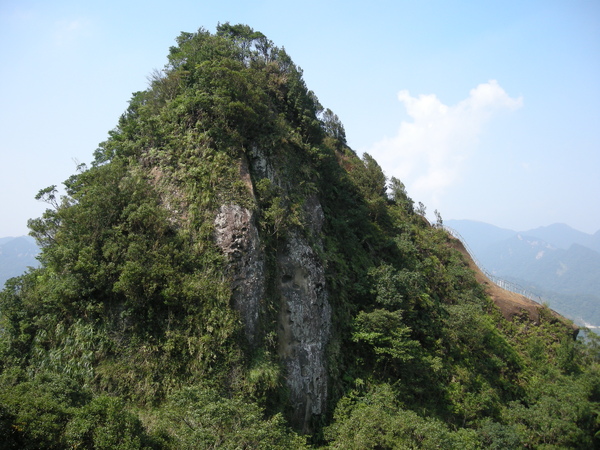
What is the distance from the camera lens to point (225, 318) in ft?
45.5

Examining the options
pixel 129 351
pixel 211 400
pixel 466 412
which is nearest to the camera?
pixel 211 400

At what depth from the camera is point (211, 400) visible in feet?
37.3

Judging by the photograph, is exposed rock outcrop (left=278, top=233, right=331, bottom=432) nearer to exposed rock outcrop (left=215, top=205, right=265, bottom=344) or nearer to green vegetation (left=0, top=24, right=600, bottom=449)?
green vegetation (left=0, top=24, right=600, bottom=449)

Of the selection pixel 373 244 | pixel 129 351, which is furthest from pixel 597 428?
pixel 129 351

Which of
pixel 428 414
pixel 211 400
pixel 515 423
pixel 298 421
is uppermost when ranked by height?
pixel 211 400

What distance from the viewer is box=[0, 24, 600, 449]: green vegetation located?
37.6 feet

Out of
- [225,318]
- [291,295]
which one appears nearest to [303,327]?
[291,295]

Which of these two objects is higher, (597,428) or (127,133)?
(127,133)

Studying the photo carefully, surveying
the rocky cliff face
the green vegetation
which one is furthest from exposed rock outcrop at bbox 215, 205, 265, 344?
the green vegetation

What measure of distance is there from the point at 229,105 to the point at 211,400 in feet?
42.3

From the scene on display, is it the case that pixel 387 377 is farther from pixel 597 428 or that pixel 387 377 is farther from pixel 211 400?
pixel 597 428

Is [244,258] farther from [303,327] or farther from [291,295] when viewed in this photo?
[303,327]

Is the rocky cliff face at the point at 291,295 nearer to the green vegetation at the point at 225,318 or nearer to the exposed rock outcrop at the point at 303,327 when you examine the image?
the exposed rock outcrop at the point at 303,327

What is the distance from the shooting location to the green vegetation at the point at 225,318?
11445 millimetres
